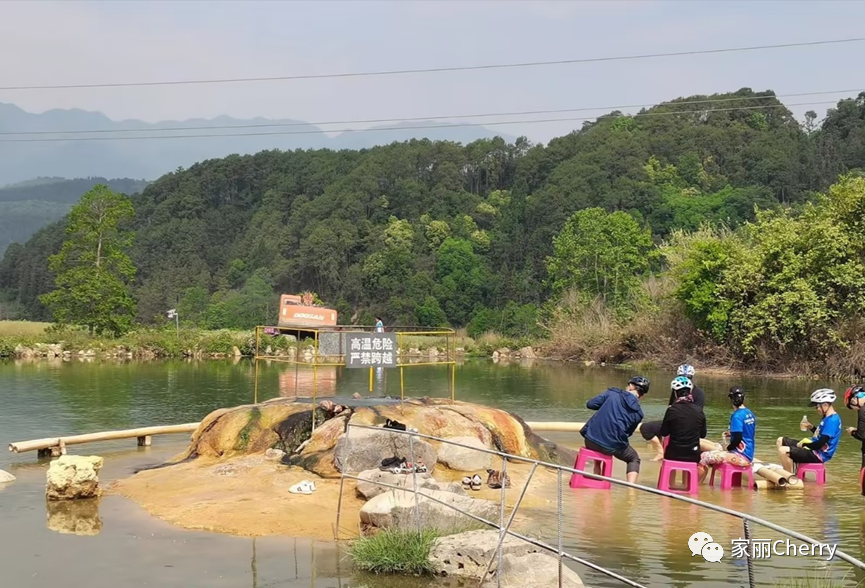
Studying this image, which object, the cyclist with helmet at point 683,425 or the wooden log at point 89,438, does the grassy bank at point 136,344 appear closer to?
the wooden log at point 89,438

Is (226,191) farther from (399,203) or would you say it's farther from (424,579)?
(424,579)

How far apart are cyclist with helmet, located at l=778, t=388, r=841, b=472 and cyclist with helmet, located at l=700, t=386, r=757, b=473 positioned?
58 cm

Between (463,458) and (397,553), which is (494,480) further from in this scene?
(397,553)

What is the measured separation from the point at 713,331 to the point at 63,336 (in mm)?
33561

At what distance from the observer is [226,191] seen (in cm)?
11556

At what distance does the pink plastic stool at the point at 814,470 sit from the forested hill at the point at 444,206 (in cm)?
5401

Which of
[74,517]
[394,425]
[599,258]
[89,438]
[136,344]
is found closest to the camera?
[74,517]

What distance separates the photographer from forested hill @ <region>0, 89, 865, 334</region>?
8456 cm

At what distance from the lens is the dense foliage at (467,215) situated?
2985 inches

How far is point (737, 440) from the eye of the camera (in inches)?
547

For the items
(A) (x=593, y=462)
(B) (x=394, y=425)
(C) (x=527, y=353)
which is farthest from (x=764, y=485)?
(C) (x=527, y=353)

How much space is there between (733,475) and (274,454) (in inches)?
271

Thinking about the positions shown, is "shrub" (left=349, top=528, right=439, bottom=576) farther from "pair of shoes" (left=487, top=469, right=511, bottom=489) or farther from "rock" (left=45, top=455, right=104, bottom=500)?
"rock" (left=45, top=455, right=104, bottom=500)

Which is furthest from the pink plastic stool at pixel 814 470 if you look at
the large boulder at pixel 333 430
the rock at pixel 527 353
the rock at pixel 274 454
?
the rock at pixel 527 353
